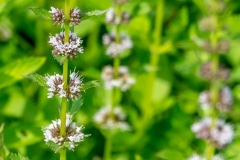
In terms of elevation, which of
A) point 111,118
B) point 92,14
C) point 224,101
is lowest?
point 92,14

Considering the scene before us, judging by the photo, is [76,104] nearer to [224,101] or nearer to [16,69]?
[16,69]

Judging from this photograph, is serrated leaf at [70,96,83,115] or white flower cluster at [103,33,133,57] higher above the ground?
white flower cluster at [103,33,133,57]

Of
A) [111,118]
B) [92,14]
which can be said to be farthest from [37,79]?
[111,118]

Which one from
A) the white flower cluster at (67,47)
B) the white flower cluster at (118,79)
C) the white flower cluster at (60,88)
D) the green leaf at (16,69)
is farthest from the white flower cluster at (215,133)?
the white flower cluster at (67,47)

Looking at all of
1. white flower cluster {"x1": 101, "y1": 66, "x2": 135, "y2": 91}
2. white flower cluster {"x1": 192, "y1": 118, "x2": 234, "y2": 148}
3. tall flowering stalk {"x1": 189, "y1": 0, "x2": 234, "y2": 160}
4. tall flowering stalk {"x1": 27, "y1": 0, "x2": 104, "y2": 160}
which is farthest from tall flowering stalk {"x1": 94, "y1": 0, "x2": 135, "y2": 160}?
tall flowering stalk {"x1": 27, "y1": 0, "x2": 104, "y2": 160}

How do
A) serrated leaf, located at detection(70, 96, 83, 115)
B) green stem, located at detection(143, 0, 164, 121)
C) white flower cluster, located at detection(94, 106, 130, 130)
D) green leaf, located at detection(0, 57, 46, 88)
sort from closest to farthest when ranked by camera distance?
serrated leaf, located at detection(70, 96, 83, 115) < green leaf, located at detection(0, 57, 46, 88) < white flower cluster, located at detection(94, 106, 130, 130) < green stem, located at detection(143, 0, 164, 121)

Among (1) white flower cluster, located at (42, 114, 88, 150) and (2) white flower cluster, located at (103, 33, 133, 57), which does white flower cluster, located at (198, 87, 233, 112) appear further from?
(1) white flower cluster, located at (42, 114, 88, 150)

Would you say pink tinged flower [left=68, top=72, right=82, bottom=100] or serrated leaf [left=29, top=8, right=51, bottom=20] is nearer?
serrated leaf [left=29, top=8, right=51, bottom=20]
